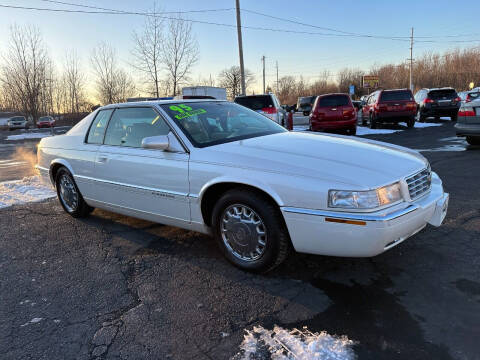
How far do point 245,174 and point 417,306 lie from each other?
5.09ft

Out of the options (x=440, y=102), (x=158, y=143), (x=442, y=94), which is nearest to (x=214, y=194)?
(x=158, y=143)

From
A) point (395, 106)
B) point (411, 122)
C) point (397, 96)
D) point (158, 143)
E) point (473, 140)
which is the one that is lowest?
point (473, 140)

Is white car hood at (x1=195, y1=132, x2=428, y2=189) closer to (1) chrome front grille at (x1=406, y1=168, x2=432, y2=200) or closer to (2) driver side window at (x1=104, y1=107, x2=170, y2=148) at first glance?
(1) chrome front grille at (x1=406, y1=168, x2=432, y2=200)

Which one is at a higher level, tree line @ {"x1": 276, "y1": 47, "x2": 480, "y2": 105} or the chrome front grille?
tree line @ {"x1": 276, "y1": 47, "x2": 480, "y2": 105}

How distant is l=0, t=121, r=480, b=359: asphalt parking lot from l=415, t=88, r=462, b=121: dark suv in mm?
15670

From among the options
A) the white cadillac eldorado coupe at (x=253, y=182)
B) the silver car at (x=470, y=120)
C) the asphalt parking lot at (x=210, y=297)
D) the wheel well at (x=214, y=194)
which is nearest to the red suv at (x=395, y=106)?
the silver car at (x=470, y=120)

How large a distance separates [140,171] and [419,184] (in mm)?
2529

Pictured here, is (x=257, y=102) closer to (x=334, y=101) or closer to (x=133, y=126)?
(x=334, y=101)

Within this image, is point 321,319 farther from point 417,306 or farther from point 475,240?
point 475,240

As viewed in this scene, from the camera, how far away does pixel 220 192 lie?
322cm

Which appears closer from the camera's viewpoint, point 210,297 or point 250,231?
point 210,297

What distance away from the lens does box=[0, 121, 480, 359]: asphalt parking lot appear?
2.24 meters

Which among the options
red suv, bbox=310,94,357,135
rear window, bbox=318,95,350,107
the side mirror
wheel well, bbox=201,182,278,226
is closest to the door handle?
the side mirror

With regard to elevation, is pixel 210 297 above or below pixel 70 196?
below
